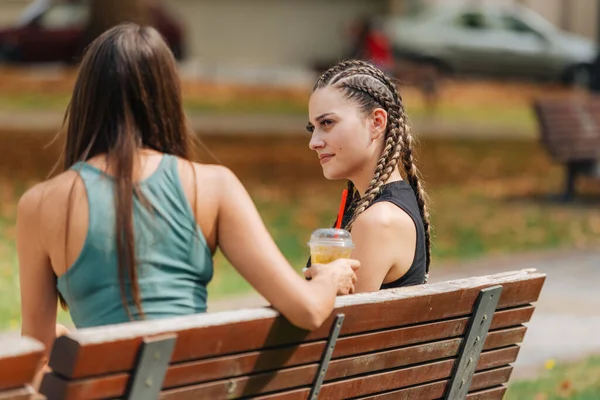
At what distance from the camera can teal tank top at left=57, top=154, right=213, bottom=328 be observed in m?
2.95

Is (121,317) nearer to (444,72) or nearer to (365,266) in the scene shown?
(365,266)

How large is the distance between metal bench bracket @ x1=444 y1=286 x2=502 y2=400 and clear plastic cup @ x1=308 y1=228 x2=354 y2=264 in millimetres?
436

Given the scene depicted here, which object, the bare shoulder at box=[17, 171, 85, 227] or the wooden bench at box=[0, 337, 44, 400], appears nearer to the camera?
the wooden bench at box=[0, 337, 44, 400]

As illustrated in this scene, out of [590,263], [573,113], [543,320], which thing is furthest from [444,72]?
[543,320]

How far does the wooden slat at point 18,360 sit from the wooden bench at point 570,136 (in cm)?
1058

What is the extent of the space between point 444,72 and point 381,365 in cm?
2638

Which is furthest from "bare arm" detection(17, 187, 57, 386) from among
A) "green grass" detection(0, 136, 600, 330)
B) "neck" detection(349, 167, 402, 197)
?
"green grass" detection(0, 136, 600, 330)

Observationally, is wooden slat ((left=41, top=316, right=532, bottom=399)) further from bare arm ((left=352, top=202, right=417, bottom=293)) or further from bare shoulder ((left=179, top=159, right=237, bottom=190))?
bare shoulder ((left=179, top=159, right=237, bottom=190))

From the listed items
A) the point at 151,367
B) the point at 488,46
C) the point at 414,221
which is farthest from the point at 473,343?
the point at 488,46

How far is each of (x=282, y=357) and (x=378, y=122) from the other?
3.41 feet

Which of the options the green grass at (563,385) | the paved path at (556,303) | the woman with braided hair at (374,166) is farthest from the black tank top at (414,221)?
the paved path at (556,303)

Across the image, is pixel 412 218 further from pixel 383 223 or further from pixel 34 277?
pixel 34 277

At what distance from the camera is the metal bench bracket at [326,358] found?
309cm

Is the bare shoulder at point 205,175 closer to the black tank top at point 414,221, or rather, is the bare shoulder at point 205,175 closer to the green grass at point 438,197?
the black tank top at point 414,221
